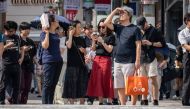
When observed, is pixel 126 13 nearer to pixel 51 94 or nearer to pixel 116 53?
pixel 116 53

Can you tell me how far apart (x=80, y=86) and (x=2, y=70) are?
1674mm

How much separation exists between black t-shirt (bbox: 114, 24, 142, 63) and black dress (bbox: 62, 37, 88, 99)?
5.27 feet

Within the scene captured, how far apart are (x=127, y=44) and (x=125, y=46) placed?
0.17ft

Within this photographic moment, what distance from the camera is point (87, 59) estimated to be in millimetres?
16031

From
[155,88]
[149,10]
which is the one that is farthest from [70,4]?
[155,88]

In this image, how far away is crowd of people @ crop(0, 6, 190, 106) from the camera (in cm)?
1312

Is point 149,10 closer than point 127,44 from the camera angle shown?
No

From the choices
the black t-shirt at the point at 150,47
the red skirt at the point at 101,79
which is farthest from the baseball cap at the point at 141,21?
the red skirt at the point at 101,79

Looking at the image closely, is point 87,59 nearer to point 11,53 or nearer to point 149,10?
point 11,53

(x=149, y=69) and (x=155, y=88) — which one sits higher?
(x=149, y=69)

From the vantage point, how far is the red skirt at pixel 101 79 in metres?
15.1

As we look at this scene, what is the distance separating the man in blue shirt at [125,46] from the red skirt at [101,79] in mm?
1764

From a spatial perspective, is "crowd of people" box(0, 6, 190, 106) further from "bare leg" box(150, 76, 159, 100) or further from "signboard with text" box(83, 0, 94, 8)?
"signboard with text" box(83, 0, 94, 8)

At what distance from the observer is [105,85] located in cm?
1534
